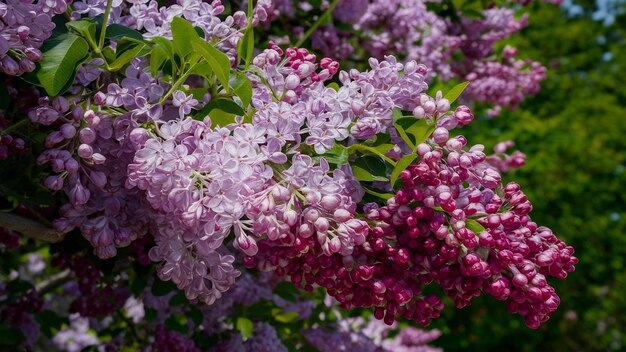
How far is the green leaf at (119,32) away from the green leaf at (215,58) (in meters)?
0.22

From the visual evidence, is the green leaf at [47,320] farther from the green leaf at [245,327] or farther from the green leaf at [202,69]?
the green leaf at [202,69]

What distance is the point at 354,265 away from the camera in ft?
4.64

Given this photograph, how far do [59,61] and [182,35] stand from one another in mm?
246

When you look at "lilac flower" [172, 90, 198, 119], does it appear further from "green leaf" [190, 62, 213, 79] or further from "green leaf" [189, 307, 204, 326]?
"green leaf" [189, 307, 204, 326]

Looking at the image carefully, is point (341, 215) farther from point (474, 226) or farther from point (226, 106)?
point (226, 106)

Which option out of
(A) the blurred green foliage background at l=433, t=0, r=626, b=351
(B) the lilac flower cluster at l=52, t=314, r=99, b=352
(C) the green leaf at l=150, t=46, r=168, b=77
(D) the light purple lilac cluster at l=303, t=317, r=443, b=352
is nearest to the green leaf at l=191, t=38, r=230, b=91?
(C) the green leaf at l=150, t=46, r=168, b=77

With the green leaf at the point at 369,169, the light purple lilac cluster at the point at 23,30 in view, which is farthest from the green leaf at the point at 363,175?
the light purple lilac cluster at the point at 23,30

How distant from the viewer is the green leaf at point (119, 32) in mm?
1530

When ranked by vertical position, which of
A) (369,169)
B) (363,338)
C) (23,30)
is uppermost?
(23,30)

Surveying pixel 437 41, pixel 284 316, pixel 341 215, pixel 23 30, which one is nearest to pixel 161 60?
pixel 23 30

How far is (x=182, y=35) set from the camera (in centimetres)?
145

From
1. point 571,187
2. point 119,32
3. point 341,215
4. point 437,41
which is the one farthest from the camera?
point 571,187

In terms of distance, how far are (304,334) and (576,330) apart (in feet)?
25.7

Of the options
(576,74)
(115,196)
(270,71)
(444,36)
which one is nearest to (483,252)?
(270,71)
